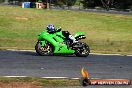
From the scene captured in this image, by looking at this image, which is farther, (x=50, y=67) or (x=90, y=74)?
(x=50, y=67)

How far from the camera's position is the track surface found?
13.2 m

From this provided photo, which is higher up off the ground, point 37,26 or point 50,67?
point 50,67

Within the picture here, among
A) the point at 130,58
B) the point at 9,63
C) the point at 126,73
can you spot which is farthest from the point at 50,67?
the point at 130,58

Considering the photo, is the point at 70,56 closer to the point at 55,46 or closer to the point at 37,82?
the point at 55,46

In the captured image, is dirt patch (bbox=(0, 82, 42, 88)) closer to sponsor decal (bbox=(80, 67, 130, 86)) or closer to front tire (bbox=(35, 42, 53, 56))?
sponsor decal (bbox=(80, 67, 130, 86))

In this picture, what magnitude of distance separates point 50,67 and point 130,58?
5.15 meters

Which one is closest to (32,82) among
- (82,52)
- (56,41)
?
(82,52)

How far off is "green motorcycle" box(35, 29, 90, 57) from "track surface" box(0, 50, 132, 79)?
27.1 inches

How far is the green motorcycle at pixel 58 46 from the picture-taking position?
18592 mm

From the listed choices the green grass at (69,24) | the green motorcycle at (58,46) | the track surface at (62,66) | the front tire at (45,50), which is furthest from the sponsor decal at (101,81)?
the green grass at (69,24)

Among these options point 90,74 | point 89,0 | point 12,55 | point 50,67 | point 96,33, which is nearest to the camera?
point 90,74

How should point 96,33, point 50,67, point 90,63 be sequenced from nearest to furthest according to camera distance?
point 50,67, point 90,63, point 96,33

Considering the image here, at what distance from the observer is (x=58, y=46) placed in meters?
18.8

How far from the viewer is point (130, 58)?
728 inches
